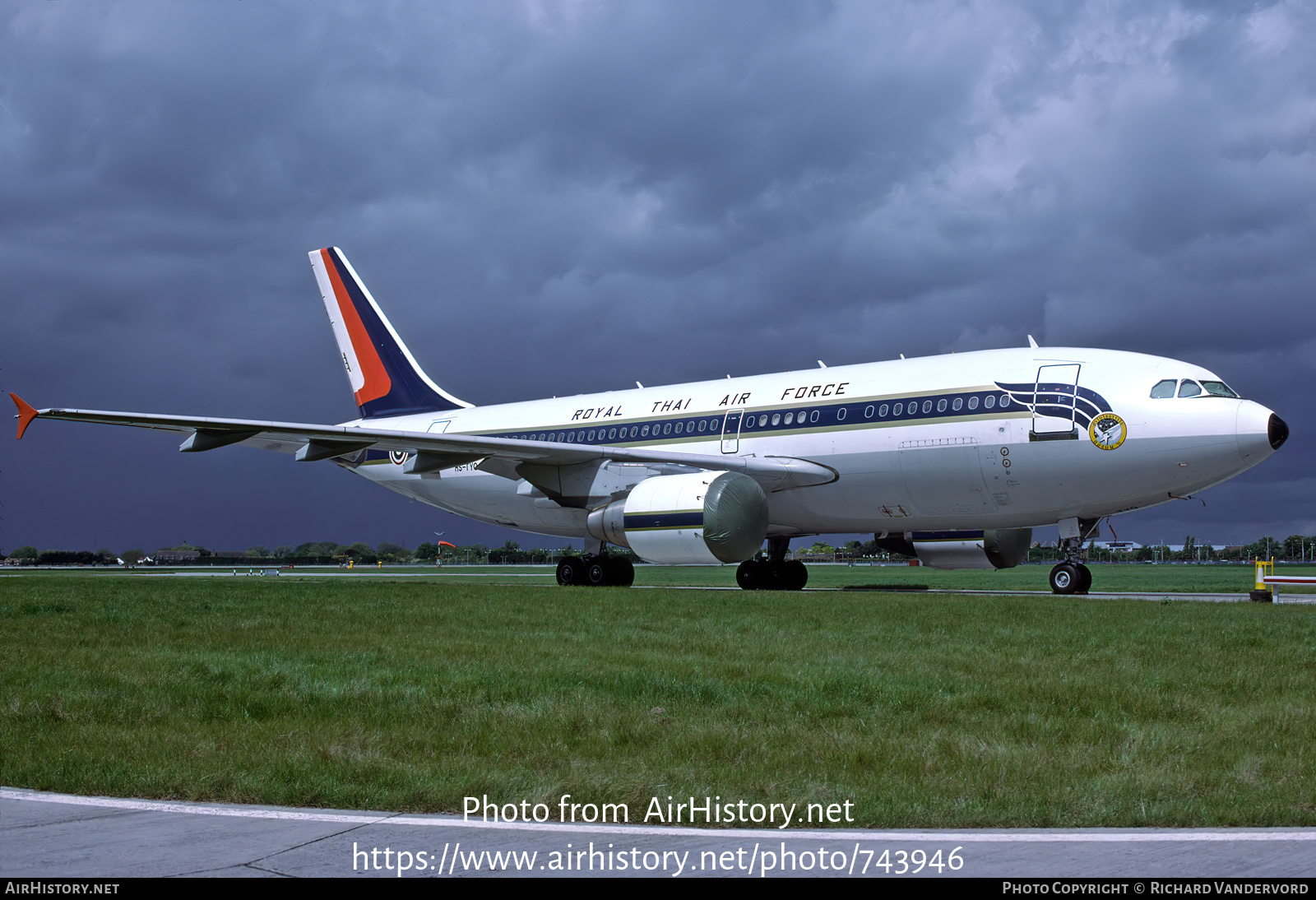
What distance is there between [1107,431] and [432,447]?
13037mm

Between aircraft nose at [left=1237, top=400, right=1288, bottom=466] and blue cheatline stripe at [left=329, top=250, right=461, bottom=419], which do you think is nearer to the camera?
aircraft nose at [left=1237, top=400, right=1288, bottom=466]

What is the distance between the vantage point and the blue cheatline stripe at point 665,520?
19266 mm

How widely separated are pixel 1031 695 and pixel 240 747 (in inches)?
210

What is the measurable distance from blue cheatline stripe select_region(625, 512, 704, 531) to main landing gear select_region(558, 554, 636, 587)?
10.8 feet

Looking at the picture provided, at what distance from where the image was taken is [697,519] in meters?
19.2

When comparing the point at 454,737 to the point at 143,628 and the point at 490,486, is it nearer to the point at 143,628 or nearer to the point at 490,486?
the point at 143,628

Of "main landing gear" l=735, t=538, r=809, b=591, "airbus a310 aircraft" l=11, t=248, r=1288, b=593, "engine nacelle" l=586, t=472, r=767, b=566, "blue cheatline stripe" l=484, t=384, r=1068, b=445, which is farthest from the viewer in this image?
"main landing gear" l=735, t=538, r=809, b=591

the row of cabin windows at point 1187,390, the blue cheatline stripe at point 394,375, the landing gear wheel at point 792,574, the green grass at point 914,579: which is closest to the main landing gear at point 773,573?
the landing gear wheel at point 792,574

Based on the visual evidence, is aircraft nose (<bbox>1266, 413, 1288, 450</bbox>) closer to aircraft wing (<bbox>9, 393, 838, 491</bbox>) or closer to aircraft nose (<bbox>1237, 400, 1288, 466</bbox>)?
aircraft nose (<bbox>1237, 400, 1288, 466</bbox>)

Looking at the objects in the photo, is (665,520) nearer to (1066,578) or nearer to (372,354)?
(1066,578)

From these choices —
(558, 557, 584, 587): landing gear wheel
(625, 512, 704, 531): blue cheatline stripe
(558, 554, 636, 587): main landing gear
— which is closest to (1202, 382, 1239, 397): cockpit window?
(625, 512, 704, 531): blue cheatline stripe

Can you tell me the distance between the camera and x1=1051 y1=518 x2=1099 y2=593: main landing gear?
800 inches

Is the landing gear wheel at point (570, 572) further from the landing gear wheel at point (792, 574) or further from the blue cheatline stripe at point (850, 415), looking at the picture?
the landing gear wheel at point (792, 574)

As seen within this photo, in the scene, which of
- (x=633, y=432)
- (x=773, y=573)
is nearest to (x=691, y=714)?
(x=633, y=432)
